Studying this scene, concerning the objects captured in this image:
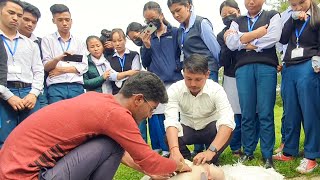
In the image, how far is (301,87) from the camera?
4043 mm

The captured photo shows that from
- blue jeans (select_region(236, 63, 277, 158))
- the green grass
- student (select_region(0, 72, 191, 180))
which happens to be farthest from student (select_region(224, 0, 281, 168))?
student (select_region(0, 72, 191, 180))

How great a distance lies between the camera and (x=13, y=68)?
165 inches

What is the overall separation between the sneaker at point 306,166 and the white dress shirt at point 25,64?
291cm

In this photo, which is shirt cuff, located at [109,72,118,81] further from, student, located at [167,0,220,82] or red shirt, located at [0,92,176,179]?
red shirt, located at [0,92,176,179]

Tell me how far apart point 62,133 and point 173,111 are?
166 centimetres

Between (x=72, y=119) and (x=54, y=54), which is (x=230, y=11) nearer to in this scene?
(x=54, y=54)

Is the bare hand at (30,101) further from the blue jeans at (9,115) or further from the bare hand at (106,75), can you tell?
the bare hand at (106,75)

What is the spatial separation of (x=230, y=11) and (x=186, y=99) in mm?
1736

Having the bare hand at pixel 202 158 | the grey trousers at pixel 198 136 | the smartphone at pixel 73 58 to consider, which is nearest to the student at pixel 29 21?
the smartphone at pixel 73 58

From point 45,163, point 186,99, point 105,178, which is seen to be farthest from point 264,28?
point 45,163

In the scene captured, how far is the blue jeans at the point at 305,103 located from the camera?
4000 millimetres

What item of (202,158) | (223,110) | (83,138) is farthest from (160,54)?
(83,138)

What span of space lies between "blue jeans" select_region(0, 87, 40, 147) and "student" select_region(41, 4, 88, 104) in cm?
56

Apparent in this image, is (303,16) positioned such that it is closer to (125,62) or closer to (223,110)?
(223,110)
